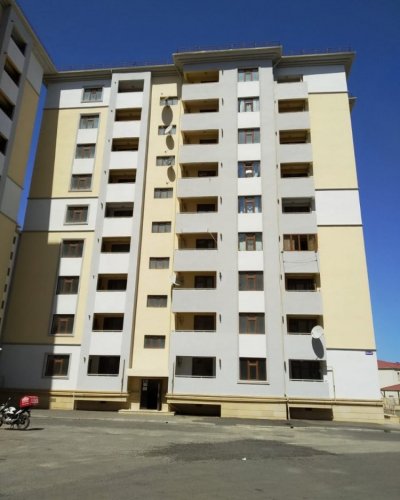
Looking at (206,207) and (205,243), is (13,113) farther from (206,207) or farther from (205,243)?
(205,243)

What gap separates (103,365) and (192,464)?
812 inches

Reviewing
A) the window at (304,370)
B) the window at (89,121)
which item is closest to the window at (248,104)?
the window at (89,121)

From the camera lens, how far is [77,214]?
3559 cm

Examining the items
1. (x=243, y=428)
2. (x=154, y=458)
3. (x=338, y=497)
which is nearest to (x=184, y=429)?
(x=243, y=428)

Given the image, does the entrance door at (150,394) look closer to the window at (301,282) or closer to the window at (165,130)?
the window at (301,282)

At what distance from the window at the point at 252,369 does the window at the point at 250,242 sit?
8651mm

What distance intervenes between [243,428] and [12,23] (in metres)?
37.0

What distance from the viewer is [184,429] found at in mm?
20422

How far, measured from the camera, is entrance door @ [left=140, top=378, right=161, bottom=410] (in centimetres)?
3035

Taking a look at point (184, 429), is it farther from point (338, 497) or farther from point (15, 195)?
point (15, 195)

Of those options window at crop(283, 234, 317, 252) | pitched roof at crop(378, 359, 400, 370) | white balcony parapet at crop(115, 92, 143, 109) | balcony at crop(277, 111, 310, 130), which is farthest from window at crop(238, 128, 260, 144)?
pitched roof at crop(378, 359, 400, 370)

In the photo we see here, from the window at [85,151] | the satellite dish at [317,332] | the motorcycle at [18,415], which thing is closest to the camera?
the motorcycle at [18,415]

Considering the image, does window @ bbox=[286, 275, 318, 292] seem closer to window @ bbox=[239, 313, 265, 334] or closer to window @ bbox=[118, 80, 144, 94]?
window @ bbox=[239, 313, 265, 334]

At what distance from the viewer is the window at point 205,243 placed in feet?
112
